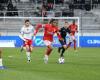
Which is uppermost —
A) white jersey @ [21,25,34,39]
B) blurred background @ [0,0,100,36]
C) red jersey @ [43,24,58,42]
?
red jersey @ [43,24,58,42]

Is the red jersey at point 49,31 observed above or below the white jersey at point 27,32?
above

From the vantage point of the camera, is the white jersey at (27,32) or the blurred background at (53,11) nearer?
the white jersey at (27,32)

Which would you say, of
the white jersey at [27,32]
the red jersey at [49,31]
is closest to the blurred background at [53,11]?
the white jersey at [27,32]

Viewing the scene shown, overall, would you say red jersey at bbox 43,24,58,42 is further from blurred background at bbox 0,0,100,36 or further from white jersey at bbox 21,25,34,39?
blurred background at bbox 0,0,100,36

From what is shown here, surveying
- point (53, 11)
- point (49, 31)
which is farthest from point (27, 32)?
point (53, 11)

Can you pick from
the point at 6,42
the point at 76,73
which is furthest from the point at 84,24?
the point at 76,73

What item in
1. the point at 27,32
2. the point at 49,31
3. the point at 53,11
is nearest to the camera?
the point at 49,31

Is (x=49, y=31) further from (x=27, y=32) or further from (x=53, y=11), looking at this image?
(x=53, y=11)

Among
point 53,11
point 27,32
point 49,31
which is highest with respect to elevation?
point 49,31

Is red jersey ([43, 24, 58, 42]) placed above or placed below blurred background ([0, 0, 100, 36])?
above

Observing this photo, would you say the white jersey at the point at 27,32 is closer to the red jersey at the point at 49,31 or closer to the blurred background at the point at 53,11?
the red jersey at the point at 49,31

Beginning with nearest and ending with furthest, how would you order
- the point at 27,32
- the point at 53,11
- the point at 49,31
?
the point at 49,31
the point at 27,32
the point at 53,11

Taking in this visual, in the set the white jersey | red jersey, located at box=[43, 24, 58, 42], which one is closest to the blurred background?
the white jersey

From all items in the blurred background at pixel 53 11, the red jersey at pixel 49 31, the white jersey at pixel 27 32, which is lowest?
the blurred background at pixel 53 11
